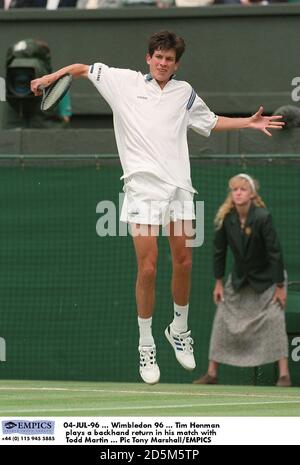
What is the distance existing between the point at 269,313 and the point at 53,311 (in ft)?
7.67

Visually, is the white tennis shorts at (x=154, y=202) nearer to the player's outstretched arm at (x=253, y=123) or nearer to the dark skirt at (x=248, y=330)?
the player's outstretched arm at (x=253, y=123)

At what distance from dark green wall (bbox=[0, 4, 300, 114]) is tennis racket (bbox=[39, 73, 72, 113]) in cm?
510

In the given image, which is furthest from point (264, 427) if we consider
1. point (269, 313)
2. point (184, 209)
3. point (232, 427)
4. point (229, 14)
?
point (229, 14)

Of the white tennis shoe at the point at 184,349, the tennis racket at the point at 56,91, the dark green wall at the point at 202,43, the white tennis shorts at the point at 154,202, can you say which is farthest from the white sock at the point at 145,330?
the dark green wall at the point at 202,43

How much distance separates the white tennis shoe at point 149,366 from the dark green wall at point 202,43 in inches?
201

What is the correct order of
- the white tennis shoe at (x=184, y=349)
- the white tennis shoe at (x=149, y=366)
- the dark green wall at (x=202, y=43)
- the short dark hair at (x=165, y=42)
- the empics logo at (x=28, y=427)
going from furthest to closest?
the dark green wall at (x=202, y=43)
the white tennis shoe at (x=184, y=349)
the white tennis shoe at (x=149, y=366)
the short dark hair at (x=165, y=42)
the empics logo at (x=28, y=427)

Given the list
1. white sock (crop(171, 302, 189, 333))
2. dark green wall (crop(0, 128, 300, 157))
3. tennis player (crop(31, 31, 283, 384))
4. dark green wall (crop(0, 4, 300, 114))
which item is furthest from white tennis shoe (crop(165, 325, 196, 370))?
dark green wall (crop(0, 4, 300, 114))

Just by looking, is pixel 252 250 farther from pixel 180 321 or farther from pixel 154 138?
pixel 154 138

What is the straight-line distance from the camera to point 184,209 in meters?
11.0

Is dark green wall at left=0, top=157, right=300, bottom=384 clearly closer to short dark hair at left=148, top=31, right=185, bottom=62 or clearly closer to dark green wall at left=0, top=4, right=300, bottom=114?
dark green wall at left=0, top=4, right=300, bottom=114

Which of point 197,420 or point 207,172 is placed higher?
point 207,172

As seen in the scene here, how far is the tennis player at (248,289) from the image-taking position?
13.6m

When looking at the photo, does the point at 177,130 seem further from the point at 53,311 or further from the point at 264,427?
the point at 53,311

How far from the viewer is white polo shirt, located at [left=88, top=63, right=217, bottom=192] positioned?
1096cm
